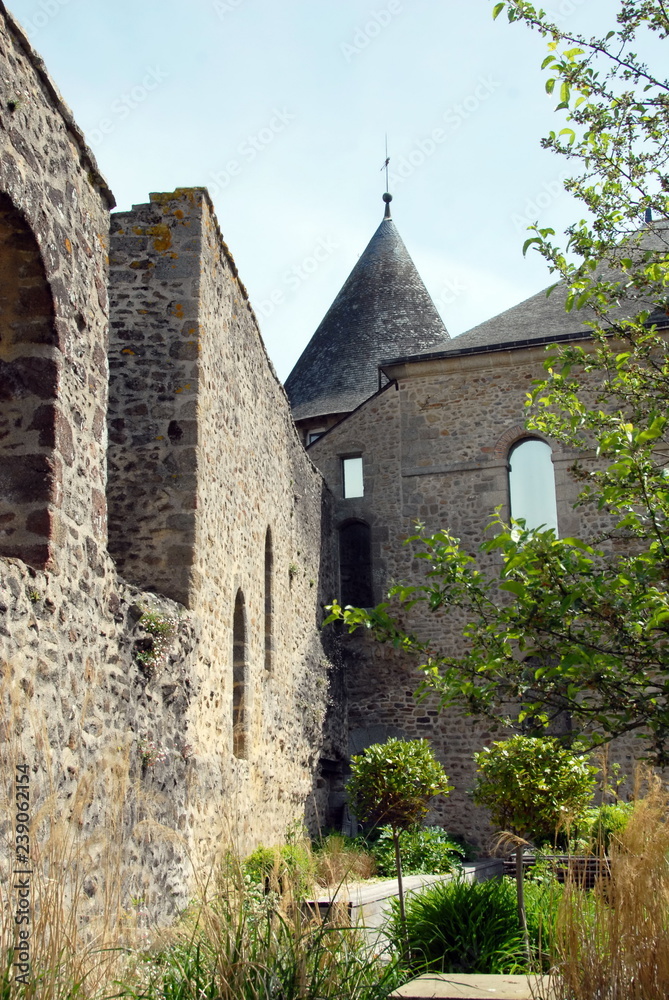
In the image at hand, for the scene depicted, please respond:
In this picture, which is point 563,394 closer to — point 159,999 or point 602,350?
point 602,350

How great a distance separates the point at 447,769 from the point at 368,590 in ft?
9.31

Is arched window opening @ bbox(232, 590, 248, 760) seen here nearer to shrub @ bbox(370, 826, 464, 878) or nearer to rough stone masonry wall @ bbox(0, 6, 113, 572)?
shrub @ bbox(370, 826, 464, 878)

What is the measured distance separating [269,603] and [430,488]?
516 centimetres

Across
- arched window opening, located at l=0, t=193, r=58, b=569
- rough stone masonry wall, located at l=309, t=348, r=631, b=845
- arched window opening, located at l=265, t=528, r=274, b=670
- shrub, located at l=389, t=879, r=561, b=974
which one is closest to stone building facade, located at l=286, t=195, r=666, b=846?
rough stone masonry wall, located at l=309, t=348, r=631, b=845

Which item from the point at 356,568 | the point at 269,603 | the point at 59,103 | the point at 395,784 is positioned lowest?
the point at 395,784

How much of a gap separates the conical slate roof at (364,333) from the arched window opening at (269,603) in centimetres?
875

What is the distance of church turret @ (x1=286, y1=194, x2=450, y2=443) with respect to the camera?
2020cm

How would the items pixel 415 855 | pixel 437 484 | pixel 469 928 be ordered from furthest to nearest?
pixel 437 484 → pixel 415 855 → pixel 469 928

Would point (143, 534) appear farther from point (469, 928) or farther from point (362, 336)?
point (362, 336)

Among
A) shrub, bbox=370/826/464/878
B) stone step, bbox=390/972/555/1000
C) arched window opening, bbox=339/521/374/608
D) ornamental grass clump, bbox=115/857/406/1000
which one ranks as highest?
arched window opening, bbox=339/521/374/608

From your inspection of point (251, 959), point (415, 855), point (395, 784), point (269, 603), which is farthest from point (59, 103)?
point (415, 855)

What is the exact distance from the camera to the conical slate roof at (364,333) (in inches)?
805

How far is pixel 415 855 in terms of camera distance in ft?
37.8

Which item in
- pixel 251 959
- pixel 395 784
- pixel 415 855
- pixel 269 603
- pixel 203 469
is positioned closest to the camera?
pixel 251 959
